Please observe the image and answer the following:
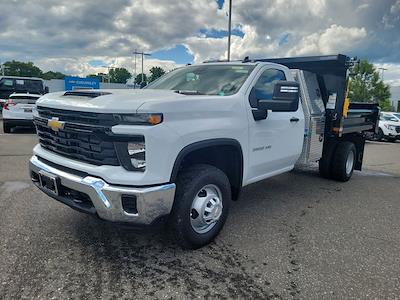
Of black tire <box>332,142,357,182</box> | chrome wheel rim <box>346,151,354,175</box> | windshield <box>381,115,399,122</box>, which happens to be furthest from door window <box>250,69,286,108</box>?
windshield <box>381,115,399,122</box>

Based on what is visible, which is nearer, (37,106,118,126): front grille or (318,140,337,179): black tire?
(37,106,118,126): front grille

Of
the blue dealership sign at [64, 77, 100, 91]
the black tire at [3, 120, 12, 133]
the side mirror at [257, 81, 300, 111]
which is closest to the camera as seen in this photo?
the side mirror at [257, 81, 300, 111]

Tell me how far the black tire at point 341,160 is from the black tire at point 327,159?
0.07 m

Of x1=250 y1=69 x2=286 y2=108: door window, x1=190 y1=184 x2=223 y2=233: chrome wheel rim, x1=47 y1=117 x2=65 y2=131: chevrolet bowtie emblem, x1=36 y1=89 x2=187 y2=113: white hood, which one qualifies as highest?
x1=250 y1=69 x2=286 y2=108: door window

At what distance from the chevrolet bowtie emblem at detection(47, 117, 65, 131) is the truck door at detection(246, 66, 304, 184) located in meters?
1.93

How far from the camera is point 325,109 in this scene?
6082 millimetres

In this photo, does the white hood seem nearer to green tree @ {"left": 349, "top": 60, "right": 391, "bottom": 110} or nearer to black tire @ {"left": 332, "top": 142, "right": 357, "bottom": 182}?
black tire @ {"left": 332, "top": 142, "right": 357, "bottom": 182}

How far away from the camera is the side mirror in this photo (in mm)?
3680

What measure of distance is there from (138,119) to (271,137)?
6.54 feet

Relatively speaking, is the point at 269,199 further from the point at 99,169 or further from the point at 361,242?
the point at 99,169

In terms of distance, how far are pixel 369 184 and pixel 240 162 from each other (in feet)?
13.8

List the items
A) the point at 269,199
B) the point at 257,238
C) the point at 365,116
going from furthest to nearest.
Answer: the point at 365,116
the point at 269,199
the point at 257,238

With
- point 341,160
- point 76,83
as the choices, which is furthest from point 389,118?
point 76,83

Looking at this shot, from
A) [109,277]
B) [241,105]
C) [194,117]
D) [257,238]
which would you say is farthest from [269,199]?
[109,277]
